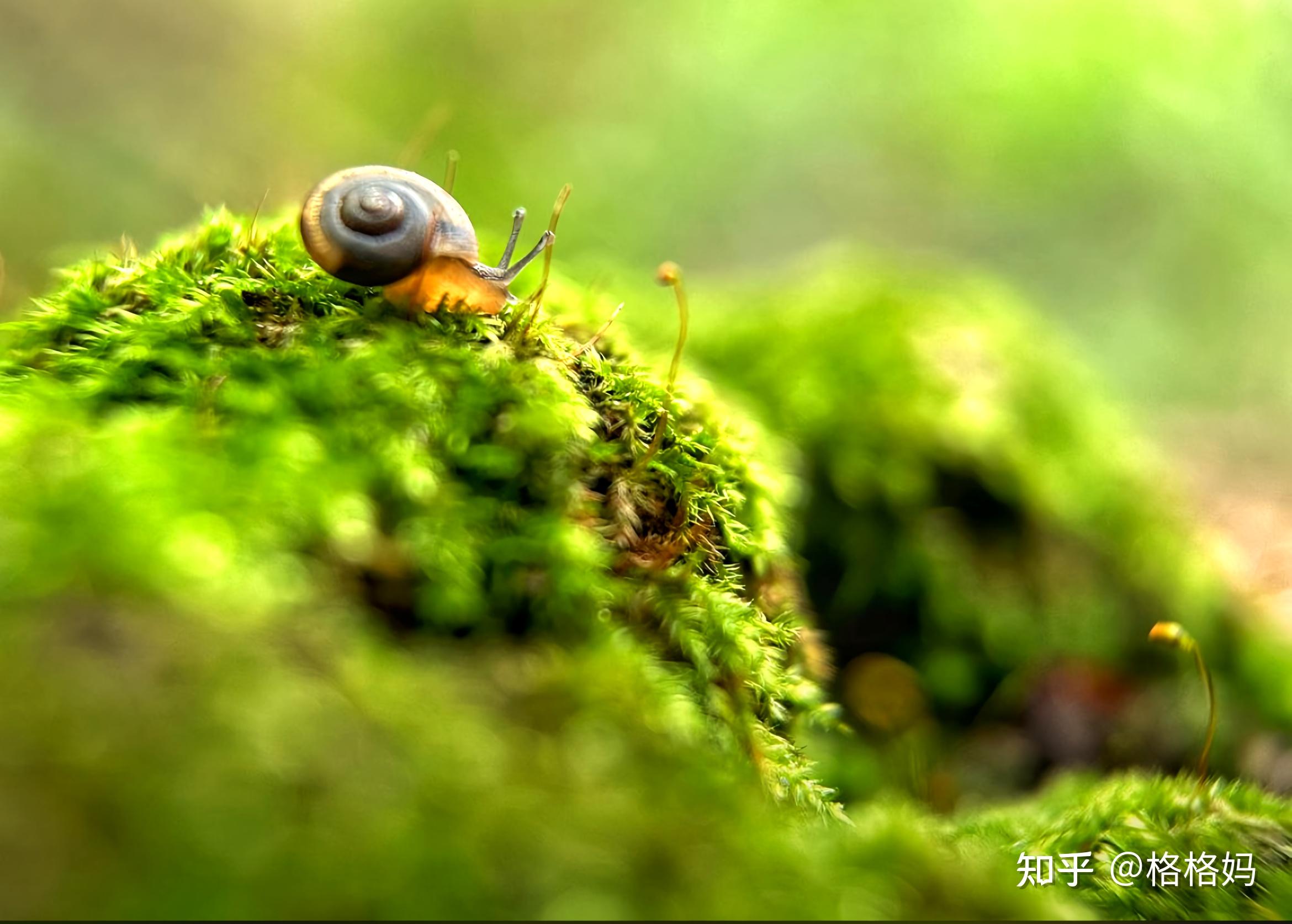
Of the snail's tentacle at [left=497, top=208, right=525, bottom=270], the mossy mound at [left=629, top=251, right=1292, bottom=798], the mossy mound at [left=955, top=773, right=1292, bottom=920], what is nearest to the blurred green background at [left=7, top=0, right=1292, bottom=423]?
the mossy mound at [left=629, top=251, right=1292, bottom=798]

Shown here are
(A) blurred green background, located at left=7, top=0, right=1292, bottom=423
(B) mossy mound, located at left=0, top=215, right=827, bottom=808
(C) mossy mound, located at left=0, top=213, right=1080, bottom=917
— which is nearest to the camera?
(C) mossy mound, located at left=0, top=213, right=1080, bottom=917

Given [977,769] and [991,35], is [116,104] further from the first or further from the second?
[977,769]

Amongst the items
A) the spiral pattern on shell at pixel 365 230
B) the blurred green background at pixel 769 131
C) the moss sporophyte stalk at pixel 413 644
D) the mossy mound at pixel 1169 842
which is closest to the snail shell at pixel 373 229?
the spiral pattern on shell at pixel 365 230

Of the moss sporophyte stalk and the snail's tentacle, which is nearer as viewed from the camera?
the moss sporophyte stalk

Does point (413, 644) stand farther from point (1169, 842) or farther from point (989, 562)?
point (989, 562)

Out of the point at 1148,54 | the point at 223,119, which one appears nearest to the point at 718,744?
the point at 1148,54

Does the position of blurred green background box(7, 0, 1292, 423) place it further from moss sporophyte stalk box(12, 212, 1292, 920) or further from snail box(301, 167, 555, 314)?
moss sporophyte stalk box(12, 212, 1292, 920)
